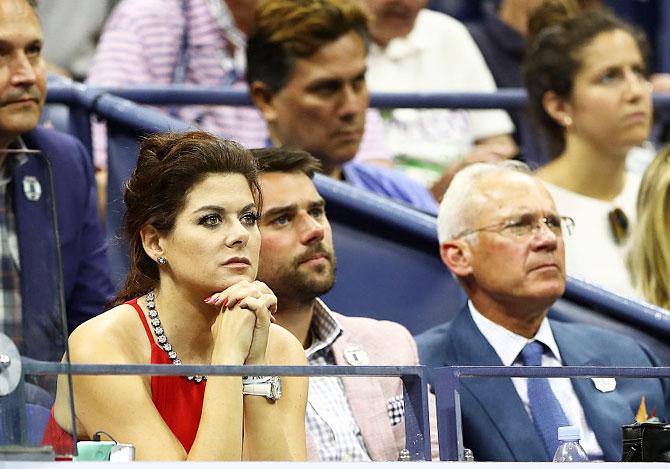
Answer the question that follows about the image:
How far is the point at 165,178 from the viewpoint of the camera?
7.34 feet

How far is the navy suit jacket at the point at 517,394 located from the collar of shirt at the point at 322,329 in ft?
0.68

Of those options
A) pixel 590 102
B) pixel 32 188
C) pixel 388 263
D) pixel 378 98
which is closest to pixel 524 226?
pixel 388 263

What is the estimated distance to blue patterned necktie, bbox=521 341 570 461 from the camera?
6.58ft

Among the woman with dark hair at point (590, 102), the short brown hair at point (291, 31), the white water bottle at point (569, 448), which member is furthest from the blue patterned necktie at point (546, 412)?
the woman with dark hair at point (590, 102)

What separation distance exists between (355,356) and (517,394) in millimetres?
340

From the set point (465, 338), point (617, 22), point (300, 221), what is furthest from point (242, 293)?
point (617, 22)

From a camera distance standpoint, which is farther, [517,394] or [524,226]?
[524,226]

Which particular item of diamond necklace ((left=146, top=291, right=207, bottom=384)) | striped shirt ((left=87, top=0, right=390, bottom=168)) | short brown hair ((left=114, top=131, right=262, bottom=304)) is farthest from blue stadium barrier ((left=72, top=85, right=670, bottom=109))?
diamond necklace ((left=146, top=291, right=207, bottom=384))

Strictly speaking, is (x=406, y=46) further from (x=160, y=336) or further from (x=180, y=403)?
(x=180, y=403)

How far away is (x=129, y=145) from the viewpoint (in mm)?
3322

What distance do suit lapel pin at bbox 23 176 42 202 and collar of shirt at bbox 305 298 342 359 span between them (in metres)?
1.10

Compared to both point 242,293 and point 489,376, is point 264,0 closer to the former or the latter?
point 242,293

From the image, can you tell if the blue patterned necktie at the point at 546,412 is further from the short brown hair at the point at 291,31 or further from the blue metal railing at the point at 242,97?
the blue metal railing at the point at 242,97

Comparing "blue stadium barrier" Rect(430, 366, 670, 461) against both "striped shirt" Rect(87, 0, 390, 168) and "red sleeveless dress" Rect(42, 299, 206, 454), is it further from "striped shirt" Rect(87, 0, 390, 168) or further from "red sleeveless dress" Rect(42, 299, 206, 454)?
"striped shirt" Rect(87, 0, 390, 168)
